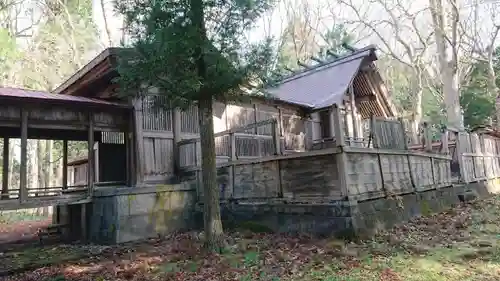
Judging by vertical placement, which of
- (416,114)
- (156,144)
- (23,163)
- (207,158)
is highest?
(416,114)

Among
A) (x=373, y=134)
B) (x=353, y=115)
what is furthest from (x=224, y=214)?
(x=353, y=115)

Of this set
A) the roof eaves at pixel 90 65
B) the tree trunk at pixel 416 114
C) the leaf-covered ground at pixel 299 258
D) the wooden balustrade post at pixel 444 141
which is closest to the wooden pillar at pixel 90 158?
the roof eaves at pixel 90 65

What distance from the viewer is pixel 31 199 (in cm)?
834

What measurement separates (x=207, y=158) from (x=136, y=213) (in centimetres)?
331

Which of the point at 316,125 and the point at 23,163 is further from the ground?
the point at 316,125

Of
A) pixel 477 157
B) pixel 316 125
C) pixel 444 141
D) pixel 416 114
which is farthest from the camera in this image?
pixel 416 114

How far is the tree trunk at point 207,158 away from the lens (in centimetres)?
655

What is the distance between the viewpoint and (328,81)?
15516mm

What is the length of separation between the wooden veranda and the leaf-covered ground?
132 cm

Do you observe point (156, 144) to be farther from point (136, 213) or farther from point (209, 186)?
point (209, 186)

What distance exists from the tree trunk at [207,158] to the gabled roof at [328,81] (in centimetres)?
→ 672

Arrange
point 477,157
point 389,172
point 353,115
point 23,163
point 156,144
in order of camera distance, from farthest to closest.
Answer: point 353,115, point 477,157, point 156,144, point 389,172, point 23,163

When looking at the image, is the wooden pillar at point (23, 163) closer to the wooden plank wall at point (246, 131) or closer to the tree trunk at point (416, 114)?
the wooden plank wall at point (246, 131)

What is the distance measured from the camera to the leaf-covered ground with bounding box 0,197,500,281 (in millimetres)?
5383
